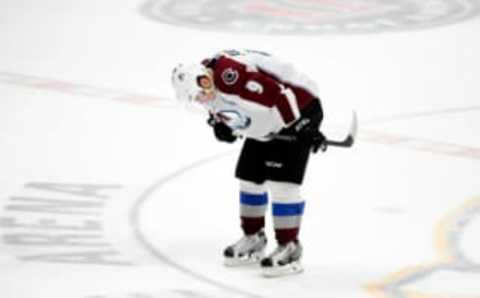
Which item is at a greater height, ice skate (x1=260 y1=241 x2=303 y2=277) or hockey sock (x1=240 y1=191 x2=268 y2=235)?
hockey sock (x1=240 y1=191 x2=268 y2=235)

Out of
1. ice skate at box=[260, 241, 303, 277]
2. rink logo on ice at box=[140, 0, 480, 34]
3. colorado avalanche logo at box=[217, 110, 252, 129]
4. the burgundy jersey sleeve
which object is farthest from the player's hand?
rink logo on ice at box=[140, 0, 480, 34]

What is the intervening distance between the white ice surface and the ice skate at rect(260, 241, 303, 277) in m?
0.06

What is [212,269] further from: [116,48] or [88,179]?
[116,48]

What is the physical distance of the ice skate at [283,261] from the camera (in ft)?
18.7

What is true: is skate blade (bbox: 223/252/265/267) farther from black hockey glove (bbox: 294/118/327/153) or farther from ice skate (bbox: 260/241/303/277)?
black hockey glove (bbox: 294/118/327/153)

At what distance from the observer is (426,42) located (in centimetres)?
1016

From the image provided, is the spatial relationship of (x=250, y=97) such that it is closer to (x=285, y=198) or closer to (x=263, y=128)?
(x=263, y=128)

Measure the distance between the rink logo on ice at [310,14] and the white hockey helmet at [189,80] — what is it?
16.1 ft

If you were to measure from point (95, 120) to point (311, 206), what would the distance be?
1.84 metres

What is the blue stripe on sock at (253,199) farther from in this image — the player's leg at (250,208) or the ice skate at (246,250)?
the ice skate at (246,250)

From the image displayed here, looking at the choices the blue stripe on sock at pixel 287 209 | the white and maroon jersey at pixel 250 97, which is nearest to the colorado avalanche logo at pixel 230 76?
the white and maroon jersey at pixel 250 97

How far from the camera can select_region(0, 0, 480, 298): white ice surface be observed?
18.7 feet

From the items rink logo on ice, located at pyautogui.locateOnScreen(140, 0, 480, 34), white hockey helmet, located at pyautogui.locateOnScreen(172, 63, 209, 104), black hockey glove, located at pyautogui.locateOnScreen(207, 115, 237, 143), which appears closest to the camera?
white hockey helmet, located at pyautogui.locateOnScreen(172, 63, 209, 104)

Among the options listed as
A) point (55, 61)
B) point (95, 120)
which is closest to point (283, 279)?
point (95, 120)
